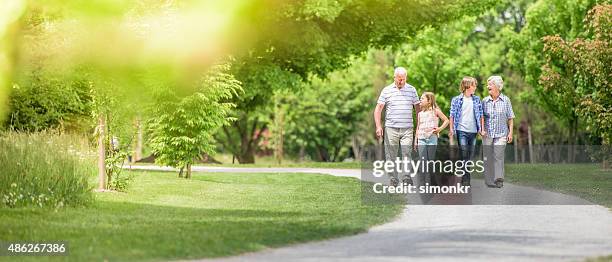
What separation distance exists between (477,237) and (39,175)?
26.7 ft

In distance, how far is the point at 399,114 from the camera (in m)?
18.8

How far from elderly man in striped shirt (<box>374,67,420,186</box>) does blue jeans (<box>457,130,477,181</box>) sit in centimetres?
92

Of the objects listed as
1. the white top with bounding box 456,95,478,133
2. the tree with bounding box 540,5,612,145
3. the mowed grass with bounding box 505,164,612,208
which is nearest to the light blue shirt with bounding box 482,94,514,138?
the white top with bounding box 456,95,478,133

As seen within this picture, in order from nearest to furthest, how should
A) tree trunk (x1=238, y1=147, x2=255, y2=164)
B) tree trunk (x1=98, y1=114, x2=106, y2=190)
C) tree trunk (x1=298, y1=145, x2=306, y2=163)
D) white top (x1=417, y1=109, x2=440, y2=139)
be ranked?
1. white top (x1=417, y1=109, x2=440, y2=139)
2. tree trunk (x1=98, y1=114, x2=106, y2=190)
3. tree trunk (x1=238, y1=147, x2=255, y2=164)
4. tree trunk (x1=298, y1=145, x2=306, y2=163)

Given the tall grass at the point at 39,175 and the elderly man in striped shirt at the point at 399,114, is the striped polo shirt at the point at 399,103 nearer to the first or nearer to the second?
the elderly man in striped shirt at the point at 399,114

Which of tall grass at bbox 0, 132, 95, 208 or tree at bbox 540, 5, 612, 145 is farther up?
tree at bbox 540, 5, 612, 145

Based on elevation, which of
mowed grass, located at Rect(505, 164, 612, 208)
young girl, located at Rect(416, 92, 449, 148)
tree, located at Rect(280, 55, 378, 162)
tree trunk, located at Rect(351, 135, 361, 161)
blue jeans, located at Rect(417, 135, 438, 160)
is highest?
tree, located at Rect(280, 55, 378, 162)

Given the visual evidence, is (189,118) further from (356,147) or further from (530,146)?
(356,147)

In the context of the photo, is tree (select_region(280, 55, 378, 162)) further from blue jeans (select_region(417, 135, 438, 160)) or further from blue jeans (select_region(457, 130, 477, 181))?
blue jeans (select_region(417, 135, 438, 160))

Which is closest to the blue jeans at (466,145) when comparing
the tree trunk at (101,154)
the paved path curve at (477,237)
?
the paved path curve at (477,237)

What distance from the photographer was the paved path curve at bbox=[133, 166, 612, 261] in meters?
11.8

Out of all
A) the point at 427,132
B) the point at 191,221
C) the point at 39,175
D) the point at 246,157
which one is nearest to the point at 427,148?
the point at 427,132

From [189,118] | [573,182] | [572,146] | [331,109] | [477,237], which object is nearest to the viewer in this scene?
[477,237]

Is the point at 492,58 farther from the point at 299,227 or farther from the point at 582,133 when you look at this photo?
the point at 299,227
